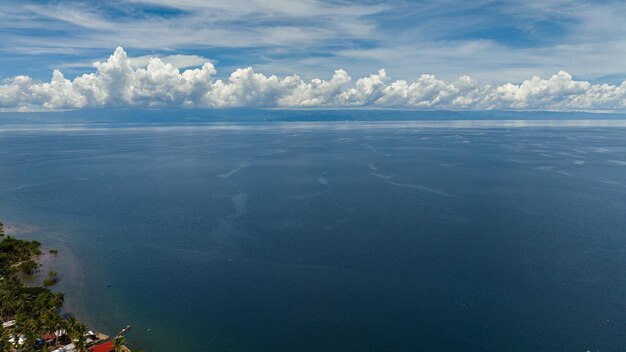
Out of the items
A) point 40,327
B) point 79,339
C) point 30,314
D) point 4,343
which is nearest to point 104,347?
point 79,339

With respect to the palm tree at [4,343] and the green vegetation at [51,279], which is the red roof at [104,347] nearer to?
the palm tree at [4,343]

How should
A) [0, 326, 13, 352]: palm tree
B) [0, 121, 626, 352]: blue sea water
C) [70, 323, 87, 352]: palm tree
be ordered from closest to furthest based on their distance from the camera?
[0, 326, 13, 352]: palm tree
[70, 323, 87, 352]: palm tree
[0, 121, 626, 352]: blue sea water

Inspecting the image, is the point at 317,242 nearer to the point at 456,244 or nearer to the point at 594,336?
the point at 456,244

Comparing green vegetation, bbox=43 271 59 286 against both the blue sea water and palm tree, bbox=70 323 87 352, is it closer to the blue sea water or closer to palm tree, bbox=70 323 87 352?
the blue sea water

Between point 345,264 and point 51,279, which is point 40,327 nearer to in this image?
point 51,279

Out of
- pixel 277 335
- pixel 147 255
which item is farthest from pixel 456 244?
pixel 147 255

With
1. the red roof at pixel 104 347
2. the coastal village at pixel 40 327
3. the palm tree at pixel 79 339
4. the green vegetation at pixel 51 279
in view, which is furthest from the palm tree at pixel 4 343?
the green vegetation at pixel 51 279

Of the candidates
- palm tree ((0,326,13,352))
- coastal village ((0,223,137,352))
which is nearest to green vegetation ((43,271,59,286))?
coastal village ((0,223,137,352))
